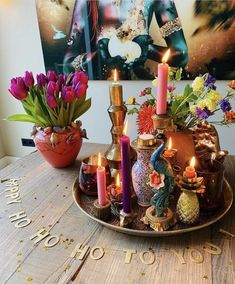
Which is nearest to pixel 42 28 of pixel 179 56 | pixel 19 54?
pixel 19 54

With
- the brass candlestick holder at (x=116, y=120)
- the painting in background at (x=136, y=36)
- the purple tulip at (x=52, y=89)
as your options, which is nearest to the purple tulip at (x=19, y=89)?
the purple tulip at (x=52, y=89)

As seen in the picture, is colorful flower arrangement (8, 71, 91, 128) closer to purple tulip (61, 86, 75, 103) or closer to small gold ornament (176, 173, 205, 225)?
purple tulip (61, 86, 75, 103)

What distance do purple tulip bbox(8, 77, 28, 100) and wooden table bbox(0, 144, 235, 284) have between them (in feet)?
1.22

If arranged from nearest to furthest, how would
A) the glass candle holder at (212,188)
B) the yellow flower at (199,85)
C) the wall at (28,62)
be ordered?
the glass candle holder at (212,188), the yellow flower at (199,85), the wall at (28,62)

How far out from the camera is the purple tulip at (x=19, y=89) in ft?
3.22

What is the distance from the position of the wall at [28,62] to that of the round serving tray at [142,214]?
113 cm

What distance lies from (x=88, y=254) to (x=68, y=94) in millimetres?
533

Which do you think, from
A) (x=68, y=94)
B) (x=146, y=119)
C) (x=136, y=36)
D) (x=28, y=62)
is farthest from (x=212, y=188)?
(x=28, y=62)

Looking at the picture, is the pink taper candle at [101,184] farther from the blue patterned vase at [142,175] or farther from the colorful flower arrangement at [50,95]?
the colorful flower arrangement at [50,95]

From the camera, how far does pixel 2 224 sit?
79 centimetres

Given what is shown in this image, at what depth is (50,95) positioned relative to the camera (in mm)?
954

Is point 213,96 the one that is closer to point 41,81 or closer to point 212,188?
point 212,188

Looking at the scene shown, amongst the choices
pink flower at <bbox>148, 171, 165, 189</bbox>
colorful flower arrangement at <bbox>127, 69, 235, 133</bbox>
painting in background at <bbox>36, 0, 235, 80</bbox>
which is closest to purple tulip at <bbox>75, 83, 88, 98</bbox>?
colorful flower arrangement at <bbox>127, 69, 235, 133</bbox>

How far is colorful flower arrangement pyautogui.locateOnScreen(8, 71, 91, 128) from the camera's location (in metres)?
0.97
